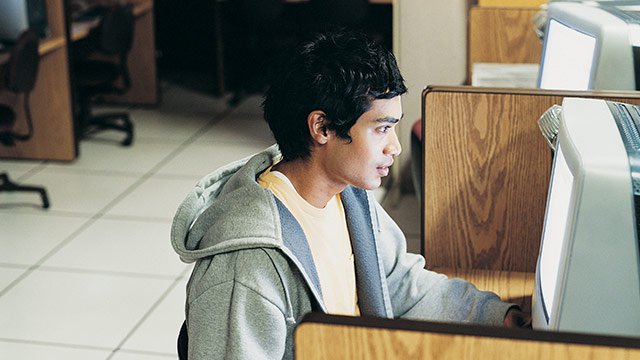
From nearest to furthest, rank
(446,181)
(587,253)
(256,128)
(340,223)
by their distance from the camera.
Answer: (587,253) < (340,223) < (446,181) < (256,128)

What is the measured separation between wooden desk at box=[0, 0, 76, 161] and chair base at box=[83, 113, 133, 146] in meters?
0.37

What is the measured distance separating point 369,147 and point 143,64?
15.6 ft

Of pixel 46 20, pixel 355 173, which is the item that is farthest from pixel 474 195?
pixel 46 20

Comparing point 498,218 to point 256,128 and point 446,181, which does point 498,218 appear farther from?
point 256,128

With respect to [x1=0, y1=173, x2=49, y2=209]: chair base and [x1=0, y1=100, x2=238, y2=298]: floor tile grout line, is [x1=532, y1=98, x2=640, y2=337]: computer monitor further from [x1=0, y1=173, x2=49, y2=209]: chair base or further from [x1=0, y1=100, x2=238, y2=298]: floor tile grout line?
[x1=0, y1=173, x2=49, y2=209]: chair base

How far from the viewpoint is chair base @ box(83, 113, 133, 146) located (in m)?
5.40

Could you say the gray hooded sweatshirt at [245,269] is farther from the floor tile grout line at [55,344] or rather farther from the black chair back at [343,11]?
the black chair back at [343,11]

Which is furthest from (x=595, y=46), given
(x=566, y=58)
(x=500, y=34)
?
(x=500, y=34)

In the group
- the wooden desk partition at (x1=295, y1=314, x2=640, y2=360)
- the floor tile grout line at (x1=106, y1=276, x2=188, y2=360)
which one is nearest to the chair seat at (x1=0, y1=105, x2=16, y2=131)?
the floor tile grout line at (x1=106, y1=276, x2=188, y2=360)

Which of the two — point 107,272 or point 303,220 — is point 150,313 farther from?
point 303,220

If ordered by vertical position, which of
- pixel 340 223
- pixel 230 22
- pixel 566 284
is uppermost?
pixel 566 284

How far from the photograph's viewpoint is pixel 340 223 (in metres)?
1.80

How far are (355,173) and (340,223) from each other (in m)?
0.17

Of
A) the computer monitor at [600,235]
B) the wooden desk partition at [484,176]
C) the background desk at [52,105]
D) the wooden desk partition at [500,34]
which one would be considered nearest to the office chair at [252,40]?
the background desk at [52,105]
